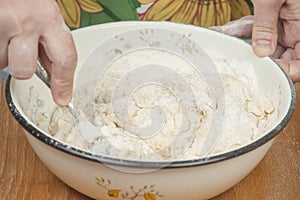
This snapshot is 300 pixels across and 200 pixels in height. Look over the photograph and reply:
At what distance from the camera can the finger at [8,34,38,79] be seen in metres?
0.78

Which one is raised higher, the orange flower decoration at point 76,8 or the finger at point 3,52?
the finger at point 3,52

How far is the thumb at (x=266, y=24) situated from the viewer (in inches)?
43.2

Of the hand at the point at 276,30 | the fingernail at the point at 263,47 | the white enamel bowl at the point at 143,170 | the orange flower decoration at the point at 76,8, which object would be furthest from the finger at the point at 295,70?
the orange flower decoration at the point at 76,8

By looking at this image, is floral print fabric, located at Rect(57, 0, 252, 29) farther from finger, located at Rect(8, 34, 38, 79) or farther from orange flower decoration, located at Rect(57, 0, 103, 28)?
finger, located at Rect(8, 34, 38, 79)

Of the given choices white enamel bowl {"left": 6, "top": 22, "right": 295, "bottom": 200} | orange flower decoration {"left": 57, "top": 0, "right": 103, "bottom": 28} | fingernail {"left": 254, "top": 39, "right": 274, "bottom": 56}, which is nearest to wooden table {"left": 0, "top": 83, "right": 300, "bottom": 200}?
white enamel bowl {"left": 6, "top": 22, "right": 295, "bottom": 200}

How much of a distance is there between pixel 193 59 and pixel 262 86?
16 centimetres

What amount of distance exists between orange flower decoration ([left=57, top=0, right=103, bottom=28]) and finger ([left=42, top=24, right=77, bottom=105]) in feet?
1.67

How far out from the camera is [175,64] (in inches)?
45.1

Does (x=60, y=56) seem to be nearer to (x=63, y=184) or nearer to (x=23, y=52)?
(x=23, y=52)

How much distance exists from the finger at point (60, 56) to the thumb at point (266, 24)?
1.43 ft

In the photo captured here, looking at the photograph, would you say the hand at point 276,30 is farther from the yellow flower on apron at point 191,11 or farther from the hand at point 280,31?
the yellow flower on apron at point 191,11

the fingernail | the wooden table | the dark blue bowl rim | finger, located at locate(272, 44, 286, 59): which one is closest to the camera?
the dark blue bowl rim

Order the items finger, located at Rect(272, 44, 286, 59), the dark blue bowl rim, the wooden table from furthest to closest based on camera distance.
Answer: finger, located at Rect(272, 44, 286, 59), the wooden table, the dark blue bowl rim

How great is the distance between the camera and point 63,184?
3.04 ft
